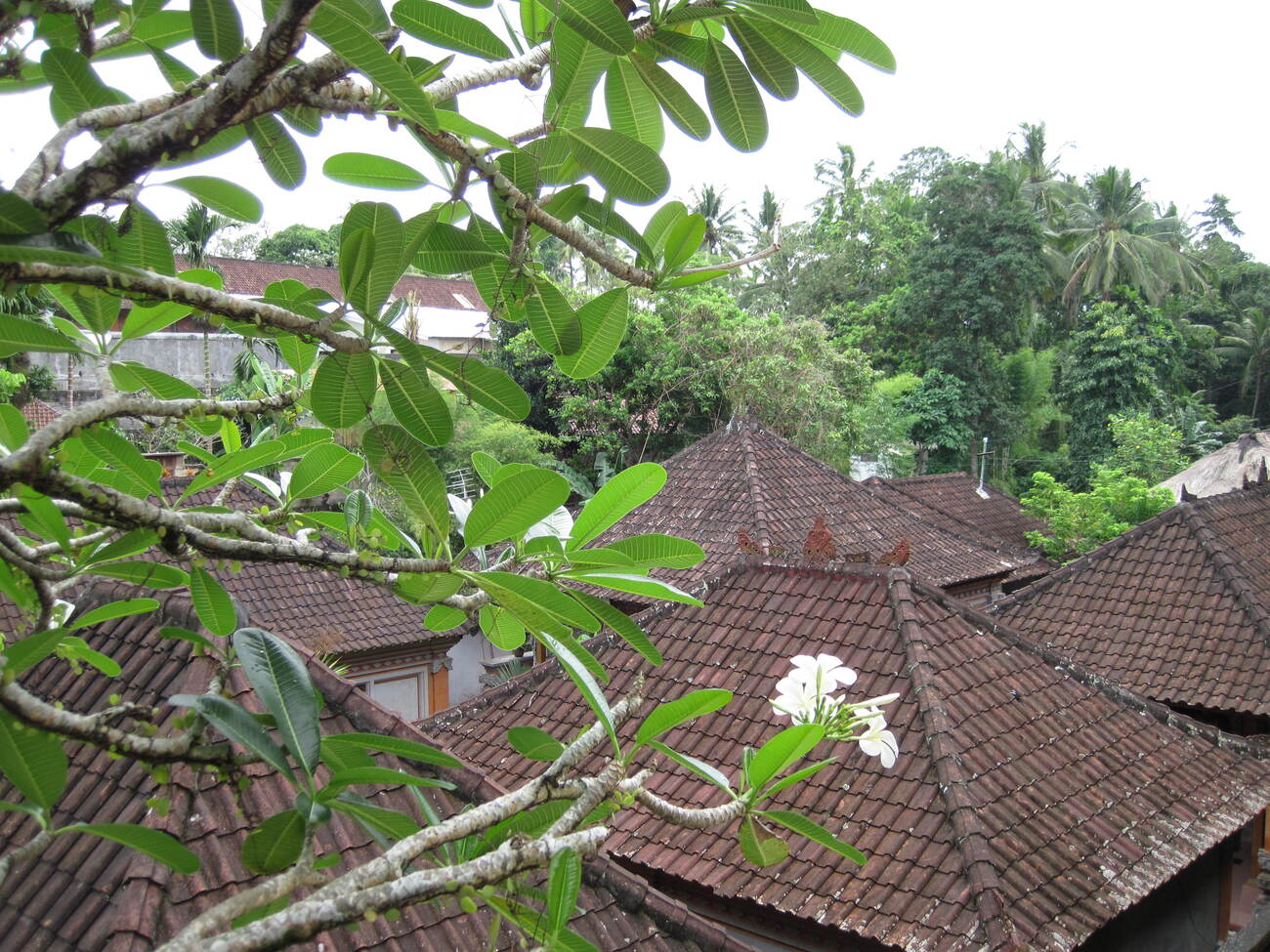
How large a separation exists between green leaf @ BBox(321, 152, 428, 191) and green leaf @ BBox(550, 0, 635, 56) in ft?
1.27

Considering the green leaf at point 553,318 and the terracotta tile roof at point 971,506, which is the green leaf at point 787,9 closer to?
the green leaf at point 553,318

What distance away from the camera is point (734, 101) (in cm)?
176

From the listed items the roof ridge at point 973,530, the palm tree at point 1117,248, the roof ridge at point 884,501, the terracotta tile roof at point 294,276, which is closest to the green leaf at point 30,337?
the roof ridge at point 884,501

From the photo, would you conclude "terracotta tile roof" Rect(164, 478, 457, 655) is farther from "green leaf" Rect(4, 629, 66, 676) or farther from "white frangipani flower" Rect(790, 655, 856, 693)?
"green leaf" Rect(4, 629, 66, 676)

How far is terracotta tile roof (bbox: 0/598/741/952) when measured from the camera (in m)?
2.90

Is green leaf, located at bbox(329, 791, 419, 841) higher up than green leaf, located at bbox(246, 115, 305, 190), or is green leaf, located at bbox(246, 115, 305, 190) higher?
green leaf, located at bbox(246, 115, 305, 190)

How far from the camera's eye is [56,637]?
1.46m

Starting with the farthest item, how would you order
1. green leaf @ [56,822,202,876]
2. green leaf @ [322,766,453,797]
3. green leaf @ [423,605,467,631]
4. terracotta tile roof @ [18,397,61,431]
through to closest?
terracotta tile roof @ [18,397,61,431]
green leaf @ [423,605,467,631]
green leaf @ [322,766,453,797]
green leaf @ [56,822,202,876]

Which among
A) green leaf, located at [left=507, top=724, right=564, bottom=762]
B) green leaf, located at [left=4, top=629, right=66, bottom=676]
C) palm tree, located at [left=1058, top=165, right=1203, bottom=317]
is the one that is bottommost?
green leaf, located at [left=507, top=724, right=564, bottom=762]

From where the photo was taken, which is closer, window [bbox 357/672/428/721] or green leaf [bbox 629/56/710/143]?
green leaf [bbox 629/56/710/143]

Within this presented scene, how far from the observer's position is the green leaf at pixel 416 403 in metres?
1.57

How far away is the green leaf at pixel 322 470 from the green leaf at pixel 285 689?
1.52 feet

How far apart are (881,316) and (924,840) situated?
83.5 ft

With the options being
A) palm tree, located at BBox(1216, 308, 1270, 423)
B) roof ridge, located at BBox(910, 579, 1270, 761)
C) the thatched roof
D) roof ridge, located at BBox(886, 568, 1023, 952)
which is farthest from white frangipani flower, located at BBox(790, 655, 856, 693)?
palm tree, located at BBox(1216, 308, 1270, 423)
